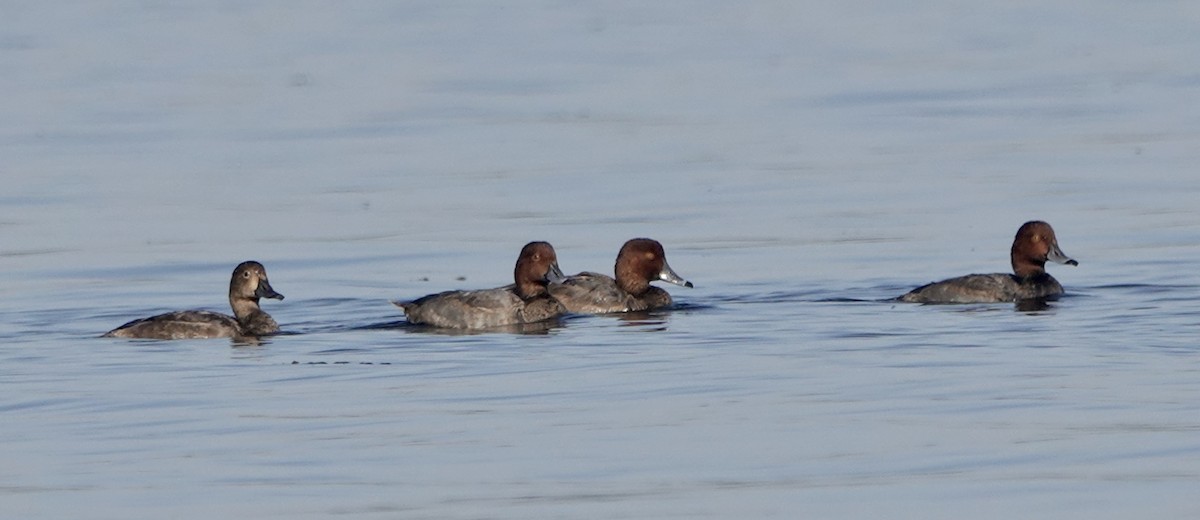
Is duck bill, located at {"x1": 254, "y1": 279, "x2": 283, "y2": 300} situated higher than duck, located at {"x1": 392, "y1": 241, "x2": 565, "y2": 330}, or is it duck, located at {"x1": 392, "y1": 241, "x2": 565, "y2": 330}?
duck bill, located at {"x1": 254, "y1": 279, "x2": 283, "y2": 300}

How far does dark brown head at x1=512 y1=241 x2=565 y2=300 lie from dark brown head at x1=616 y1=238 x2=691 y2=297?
0.73 metres

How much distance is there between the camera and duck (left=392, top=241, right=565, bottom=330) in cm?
1569

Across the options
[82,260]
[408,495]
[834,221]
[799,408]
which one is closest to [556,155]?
[834,221]

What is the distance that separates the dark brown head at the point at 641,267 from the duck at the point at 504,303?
0.68m

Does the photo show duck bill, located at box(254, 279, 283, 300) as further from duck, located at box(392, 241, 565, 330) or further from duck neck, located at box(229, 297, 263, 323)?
duck, located at box(392, 241, 565, 330)

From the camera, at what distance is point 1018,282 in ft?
55.2

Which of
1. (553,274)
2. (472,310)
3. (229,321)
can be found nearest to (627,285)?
(553,274)

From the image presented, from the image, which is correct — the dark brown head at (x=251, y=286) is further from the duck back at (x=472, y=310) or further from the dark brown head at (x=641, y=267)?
the dark brown head at (x=641, y=267)

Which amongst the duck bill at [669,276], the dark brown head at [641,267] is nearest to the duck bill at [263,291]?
the dark brown head at [641,267]

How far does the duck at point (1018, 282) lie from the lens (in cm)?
1611

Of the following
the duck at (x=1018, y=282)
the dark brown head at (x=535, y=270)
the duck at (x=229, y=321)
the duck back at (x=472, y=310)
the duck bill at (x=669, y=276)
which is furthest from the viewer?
the duck bill at (x=669, y=276)

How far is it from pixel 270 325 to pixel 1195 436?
22.8 feet

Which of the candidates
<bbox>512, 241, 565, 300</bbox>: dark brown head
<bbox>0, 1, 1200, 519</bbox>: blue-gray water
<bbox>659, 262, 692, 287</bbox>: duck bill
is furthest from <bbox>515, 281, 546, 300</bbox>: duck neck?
<bbox>0, 1, 1200, 519</bbox>: blue-gray water

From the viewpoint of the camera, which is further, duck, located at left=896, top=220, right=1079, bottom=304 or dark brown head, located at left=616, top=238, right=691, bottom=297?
dark brown head, located at left=616, top=238, right=691, bottom=297
